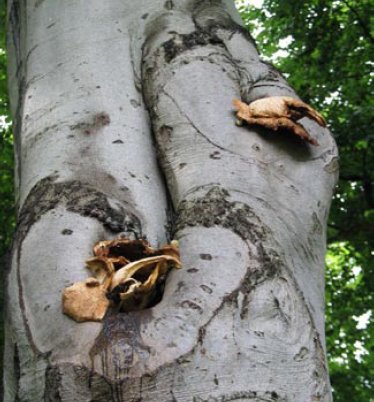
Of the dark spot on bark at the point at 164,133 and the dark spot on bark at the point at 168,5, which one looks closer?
the dark spot on bark at the point at 164,133

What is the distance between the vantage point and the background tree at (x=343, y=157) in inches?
204

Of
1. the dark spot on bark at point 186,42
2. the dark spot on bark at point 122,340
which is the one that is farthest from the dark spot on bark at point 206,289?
the dark spot on bark at point 186,42

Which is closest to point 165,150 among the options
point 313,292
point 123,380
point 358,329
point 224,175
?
point 224,175

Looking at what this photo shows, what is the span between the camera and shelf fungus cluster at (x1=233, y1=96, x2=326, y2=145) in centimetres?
178

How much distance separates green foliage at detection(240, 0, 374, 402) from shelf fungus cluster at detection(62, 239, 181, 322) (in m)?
3.84

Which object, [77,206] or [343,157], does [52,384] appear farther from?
[343,157]

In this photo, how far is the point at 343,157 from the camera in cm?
532

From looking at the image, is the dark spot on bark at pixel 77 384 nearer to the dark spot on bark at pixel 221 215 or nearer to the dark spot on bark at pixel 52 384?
the dark spot on bark at pixel 52 384

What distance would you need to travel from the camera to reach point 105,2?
2.46 meters

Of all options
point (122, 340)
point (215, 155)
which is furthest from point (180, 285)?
point (215, 155)

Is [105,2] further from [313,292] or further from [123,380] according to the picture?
[123,380]

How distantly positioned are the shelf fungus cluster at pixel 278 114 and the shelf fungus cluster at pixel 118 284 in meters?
0.45

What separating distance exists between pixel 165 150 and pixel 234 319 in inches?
27.4

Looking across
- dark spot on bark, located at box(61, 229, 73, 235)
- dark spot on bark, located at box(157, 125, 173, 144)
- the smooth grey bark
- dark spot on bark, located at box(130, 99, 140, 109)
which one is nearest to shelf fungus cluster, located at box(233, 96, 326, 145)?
the smooth grey bark
